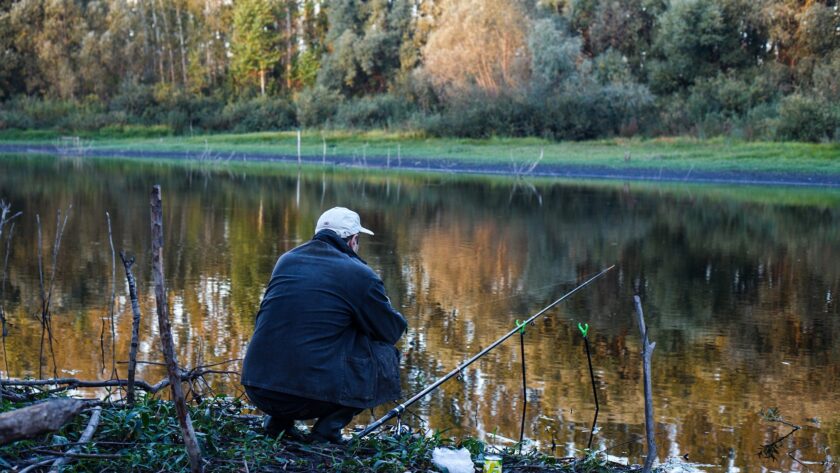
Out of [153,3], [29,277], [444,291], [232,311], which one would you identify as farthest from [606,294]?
[153,3]

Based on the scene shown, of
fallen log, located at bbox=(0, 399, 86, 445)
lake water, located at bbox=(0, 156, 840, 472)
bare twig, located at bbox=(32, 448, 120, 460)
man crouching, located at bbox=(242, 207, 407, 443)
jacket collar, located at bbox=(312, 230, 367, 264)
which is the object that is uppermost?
jacket collar, located at bbox=(312, 230, 367, 264)

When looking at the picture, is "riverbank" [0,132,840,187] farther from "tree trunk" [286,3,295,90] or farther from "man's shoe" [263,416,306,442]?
"man's shoe" [263,416,306,442]

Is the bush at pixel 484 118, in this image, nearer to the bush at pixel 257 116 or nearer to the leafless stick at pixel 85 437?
the bush at pixel 257 116

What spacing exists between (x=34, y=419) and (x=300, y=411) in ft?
7.68

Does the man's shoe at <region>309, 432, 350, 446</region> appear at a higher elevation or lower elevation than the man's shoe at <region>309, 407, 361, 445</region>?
lower

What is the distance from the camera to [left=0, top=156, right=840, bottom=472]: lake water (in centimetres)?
774

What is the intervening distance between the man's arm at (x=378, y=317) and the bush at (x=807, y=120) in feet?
103

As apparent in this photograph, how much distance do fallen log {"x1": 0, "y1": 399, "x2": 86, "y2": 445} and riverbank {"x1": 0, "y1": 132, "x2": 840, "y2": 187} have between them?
3026 centimetres

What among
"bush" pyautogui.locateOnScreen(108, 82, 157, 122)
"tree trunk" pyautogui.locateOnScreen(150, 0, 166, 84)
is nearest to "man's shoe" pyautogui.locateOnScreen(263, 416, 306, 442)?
"bush" pyautogui.locateOnScreen(108, 82, 157, 122)

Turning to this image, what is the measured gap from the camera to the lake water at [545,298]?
774 cm

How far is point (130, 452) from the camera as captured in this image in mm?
5000

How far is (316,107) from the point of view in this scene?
55.6 m

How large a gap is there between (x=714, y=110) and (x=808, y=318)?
32.9 metres

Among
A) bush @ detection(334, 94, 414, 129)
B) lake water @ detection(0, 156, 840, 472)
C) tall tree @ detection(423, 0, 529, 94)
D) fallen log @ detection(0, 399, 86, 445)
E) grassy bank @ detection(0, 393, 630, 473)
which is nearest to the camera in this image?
fallen log @ detection(0, 399, 86, 445)
